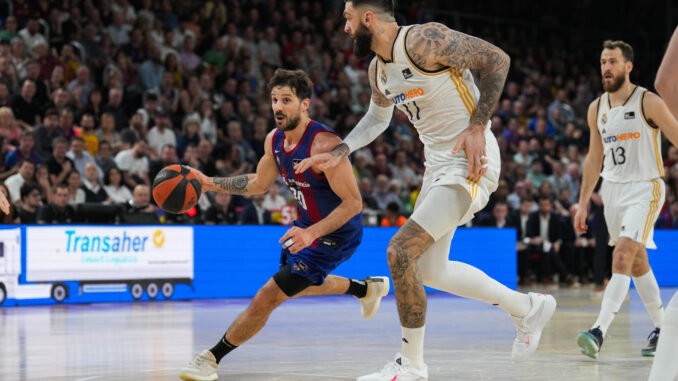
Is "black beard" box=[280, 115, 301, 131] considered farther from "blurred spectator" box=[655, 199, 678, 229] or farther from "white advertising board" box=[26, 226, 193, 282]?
"blurred spectator" box=[655, 199, 678, 229]

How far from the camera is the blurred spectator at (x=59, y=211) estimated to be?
41.8 ft

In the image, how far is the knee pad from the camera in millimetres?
5832

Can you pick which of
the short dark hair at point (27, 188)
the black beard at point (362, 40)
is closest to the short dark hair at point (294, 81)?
the black beard at point (362, 40)

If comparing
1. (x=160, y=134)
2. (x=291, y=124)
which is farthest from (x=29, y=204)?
(x=291, y=124)

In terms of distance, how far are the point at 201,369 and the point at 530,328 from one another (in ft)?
6.84

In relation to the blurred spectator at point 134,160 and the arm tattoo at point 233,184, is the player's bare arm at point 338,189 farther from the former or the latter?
the blurred spectator at point 134,160

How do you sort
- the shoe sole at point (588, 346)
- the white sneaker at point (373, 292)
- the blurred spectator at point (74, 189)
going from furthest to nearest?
the blurred spectator at point (74, 189) → the white sneaker at point (373, 292) → the shoe sole at point (588, 346)

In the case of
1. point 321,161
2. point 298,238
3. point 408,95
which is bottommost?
point 298,238

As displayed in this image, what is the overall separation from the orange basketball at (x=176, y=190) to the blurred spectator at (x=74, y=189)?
783 cm

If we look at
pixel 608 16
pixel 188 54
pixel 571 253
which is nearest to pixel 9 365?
pixel 188 54

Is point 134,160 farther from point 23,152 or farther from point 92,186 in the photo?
point 23,152

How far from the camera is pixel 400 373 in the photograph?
5.15 meters

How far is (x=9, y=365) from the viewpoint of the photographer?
6203mm

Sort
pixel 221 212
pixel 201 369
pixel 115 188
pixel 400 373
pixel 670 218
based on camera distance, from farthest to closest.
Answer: pixel 670 218
pixel 221 212
pixel 115 188
pixel 201 369
pixel 400 373
